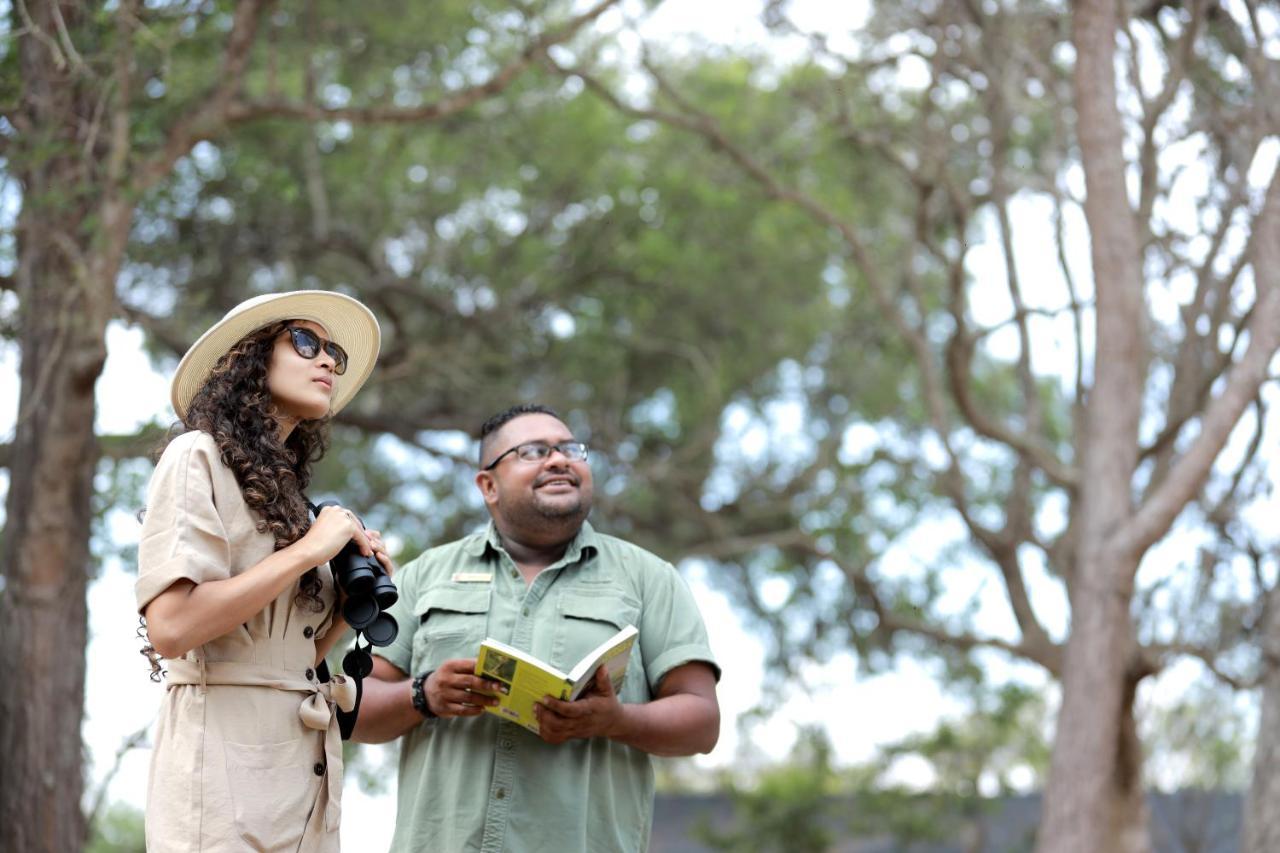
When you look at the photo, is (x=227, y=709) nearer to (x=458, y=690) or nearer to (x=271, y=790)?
(x=271, y=790)

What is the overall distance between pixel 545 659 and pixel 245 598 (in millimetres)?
1241

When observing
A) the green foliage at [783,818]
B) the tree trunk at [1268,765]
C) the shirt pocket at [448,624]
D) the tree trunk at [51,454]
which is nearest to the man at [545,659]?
the shirt pocket at [448,624]

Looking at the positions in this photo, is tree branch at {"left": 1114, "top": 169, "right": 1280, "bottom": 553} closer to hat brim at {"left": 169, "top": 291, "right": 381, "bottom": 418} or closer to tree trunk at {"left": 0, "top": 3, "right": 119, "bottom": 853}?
hat brim at {"left": 169, "top": 291, "right": 381, "bottom": 418}

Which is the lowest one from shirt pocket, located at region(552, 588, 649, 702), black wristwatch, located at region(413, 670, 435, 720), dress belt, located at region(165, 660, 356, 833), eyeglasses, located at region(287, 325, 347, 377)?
dress belt, located at region(165, 660, 356, 833)

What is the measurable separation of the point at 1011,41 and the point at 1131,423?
10.2ft

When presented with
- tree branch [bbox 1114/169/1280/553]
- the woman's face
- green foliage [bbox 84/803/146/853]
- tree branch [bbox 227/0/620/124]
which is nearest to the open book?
the woman's face

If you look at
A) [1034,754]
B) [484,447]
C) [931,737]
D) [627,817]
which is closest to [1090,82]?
[484,447]

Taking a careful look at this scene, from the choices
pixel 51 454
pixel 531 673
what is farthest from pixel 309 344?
pixel 51 454

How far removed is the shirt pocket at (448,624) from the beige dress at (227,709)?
3.00ft

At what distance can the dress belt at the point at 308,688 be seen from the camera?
2.83 meters

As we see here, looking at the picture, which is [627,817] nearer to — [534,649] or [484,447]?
[534,649]

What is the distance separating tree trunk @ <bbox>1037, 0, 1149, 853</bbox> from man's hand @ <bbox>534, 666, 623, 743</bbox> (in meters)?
4.78

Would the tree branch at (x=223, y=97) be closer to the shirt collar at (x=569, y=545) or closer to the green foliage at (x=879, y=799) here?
the shirt collar at (x=569, y=545)

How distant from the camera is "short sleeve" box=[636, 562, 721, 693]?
12.5ft
